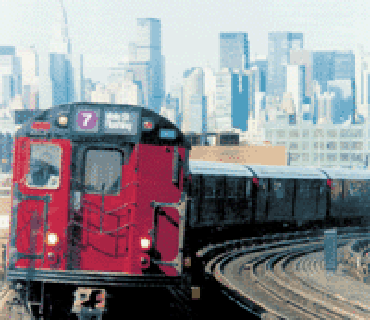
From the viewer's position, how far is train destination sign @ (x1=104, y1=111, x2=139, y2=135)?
995cm

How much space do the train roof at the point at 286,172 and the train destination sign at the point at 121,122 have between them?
20.8 meters

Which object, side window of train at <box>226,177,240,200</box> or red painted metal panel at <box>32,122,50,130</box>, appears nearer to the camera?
red painted metal panel at <box>32,122,50,130</box>

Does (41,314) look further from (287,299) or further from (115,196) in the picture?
(287,299)

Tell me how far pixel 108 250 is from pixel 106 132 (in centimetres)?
187

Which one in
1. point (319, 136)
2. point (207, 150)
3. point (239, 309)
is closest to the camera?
point (239, 309)

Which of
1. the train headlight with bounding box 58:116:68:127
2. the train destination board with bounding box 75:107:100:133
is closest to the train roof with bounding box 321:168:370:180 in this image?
the train destination board with bounding box 75:107:100:133

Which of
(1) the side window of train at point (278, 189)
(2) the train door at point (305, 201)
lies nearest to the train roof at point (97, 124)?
(1) the side window of train at point (278, 189)

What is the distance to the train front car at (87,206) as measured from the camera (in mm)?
9781

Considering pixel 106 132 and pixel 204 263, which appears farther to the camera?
pixel 204 263

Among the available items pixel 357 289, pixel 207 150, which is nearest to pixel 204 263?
pixel 357 289

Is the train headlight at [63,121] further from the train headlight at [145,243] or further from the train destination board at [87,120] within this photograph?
the train headlight at [145,243]

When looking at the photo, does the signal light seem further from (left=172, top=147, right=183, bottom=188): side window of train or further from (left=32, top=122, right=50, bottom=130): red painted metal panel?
(left=32, top=122, right=50, bottom=130): red painted metal panel

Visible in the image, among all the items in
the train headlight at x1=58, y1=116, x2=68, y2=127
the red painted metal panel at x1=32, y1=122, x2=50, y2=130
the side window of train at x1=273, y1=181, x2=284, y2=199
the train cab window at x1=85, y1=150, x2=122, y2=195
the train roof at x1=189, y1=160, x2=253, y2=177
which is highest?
the train headlight at x1=58, y1=116, x2=68, y2=127

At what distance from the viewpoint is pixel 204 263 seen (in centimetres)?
1969
